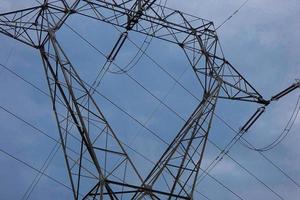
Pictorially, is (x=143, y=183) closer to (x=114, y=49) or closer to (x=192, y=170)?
(x=192, y=170)

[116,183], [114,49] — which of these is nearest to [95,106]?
[116,183]

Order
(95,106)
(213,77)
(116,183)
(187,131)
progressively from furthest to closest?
(213,77) → (187,131) → (95,106) → (116,183)

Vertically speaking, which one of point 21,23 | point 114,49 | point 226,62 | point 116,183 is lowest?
point 116,183

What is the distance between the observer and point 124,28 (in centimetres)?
2872

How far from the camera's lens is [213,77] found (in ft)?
96.9

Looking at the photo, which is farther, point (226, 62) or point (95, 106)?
point (226, 62)

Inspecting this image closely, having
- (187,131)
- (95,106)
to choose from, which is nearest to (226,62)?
(187,131)

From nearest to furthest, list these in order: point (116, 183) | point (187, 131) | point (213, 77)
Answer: point (116, 183) < point (187, 131) < point (213, 77)

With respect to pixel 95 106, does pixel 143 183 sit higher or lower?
lower

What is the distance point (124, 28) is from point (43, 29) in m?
4.11

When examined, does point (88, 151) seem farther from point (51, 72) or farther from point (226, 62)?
point (226, 62)

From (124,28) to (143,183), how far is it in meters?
7.44

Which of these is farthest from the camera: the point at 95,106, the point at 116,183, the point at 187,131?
the point at 187,131

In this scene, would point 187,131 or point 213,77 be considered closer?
point 187,131
